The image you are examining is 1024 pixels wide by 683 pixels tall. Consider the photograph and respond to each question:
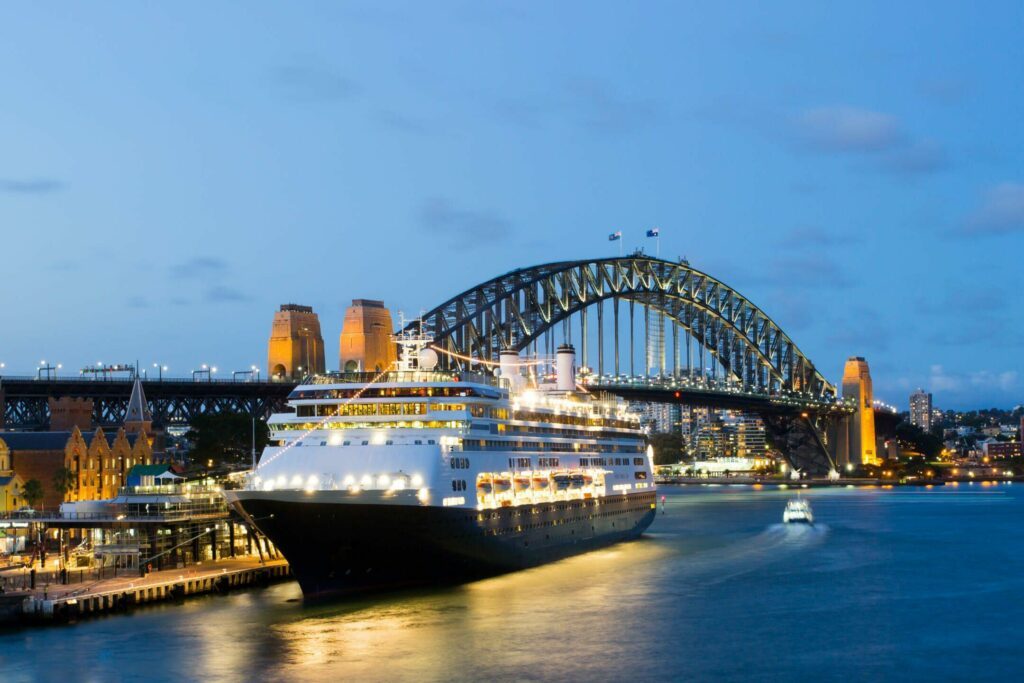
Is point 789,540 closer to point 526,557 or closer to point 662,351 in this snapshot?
point 526,557

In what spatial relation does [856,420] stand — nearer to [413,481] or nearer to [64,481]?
[64,481]

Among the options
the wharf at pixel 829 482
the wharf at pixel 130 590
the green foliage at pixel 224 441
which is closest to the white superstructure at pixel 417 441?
the wharf at pixel 130 590

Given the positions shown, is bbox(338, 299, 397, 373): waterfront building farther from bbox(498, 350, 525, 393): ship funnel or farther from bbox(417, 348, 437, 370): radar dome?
bbox(417, 348, 437, 370): radar dome

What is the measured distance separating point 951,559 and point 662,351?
71500mm

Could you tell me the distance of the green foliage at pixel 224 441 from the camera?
81812 millimetres

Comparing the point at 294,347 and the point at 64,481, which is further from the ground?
the point at 294,347

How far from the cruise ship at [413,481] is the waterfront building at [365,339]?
100ft

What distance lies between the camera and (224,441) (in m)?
82.6

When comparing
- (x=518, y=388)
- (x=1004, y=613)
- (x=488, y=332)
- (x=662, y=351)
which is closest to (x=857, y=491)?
(x=662, y=351)

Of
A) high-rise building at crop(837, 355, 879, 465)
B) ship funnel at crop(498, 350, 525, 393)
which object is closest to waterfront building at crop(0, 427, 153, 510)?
ship funnel at crop(498, 350, 525, 393)

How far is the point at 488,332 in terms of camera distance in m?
110

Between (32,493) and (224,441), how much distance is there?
18586 millimetres

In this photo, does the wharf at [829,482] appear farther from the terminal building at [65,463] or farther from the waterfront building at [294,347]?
the terminal building at [65,463]

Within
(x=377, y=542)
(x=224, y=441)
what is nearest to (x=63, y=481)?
(x=224, y=441)
